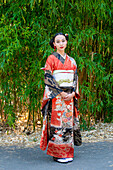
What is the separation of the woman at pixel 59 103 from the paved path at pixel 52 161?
159 mm

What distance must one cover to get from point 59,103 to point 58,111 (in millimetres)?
98

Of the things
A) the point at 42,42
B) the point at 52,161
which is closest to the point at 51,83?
the point at 52,161

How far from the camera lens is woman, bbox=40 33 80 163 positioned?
3.16 meters

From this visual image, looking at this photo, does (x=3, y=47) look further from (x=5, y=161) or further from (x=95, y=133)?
(x=95, y=133)

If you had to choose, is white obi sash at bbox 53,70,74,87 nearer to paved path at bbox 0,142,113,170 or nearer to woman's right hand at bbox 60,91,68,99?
woman's right hand at bbox 60,91,68,99

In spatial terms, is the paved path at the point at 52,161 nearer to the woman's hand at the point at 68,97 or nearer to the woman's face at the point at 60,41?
the woman's hand at the point at 68,97

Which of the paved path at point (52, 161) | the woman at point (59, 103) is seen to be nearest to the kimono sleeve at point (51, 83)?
the woman at point (59, 103)

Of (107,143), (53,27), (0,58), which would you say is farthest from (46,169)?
(53,27)

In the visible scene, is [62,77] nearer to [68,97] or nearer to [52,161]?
[68,97]

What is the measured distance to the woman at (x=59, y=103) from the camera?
125 inches

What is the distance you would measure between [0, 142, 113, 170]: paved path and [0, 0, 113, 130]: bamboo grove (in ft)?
2.62

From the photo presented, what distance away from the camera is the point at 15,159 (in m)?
3.41

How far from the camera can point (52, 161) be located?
3.30 m

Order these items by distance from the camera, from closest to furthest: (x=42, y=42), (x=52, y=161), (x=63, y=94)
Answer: (x=63, y=94) < (x=52, y=161) < (x=42, y=42)
